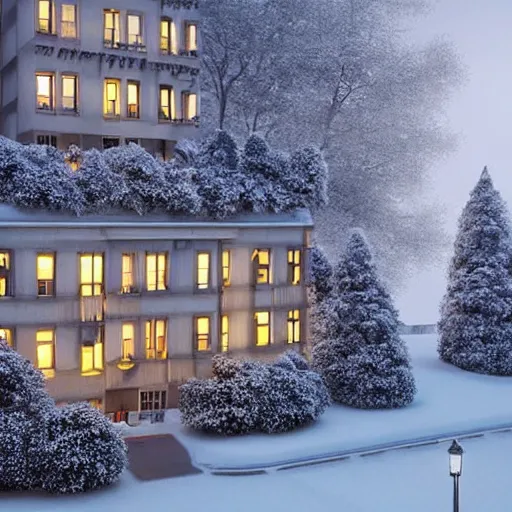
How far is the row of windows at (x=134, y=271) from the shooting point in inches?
1080

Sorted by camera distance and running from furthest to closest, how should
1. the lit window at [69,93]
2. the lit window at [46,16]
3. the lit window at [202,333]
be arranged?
1. the lit window at [69,93]
2. the lit window at [46,16]
3. the lit window at [202,333]

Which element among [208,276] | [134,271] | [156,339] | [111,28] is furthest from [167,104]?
[156,339]

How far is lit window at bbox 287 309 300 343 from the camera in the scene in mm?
32438

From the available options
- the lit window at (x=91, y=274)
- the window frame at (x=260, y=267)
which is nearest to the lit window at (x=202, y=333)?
the window frame at (x=260, y=267)

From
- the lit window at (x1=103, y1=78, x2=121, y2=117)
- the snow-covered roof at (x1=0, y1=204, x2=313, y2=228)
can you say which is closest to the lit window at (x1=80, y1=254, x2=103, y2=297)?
the snow-covered roof at (x1=0, y1=204, x2=313, y2=228)

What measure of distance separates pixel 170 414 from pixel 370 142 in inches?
842

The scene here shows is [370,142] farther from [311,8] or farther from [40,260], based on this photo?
[40,260]

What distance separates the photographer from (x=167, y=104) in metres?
33.2

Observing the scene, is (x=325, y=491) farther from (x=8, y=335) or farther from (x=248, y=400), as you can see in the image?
(x=8, y=335)

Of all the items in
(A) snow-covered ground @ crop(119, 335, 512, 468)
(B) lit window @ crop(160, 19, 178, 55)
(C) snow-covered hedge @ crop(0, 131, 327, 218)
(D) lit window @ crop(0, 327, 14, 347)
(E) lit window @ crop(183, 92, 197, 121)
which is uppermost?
(B) lit window @ crop(160, 19, 178, 55)

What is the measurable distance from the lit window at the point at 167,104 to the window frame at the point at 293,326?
28.0 ft

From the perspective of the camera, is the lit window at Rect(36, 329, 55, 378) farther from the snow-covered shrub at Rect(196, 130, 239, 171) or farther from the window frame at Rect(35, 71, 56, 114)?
the window frame at Rect(35, 71, 56, 114)

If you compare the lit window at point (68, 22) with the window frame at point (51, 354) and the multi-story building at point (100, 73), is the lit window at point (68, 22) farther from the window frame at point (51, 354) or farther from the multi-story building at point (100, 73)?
the window frame at point (51, 354)

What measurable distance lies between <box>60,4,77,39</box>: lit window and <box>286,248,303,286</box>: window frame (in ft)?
35.4
